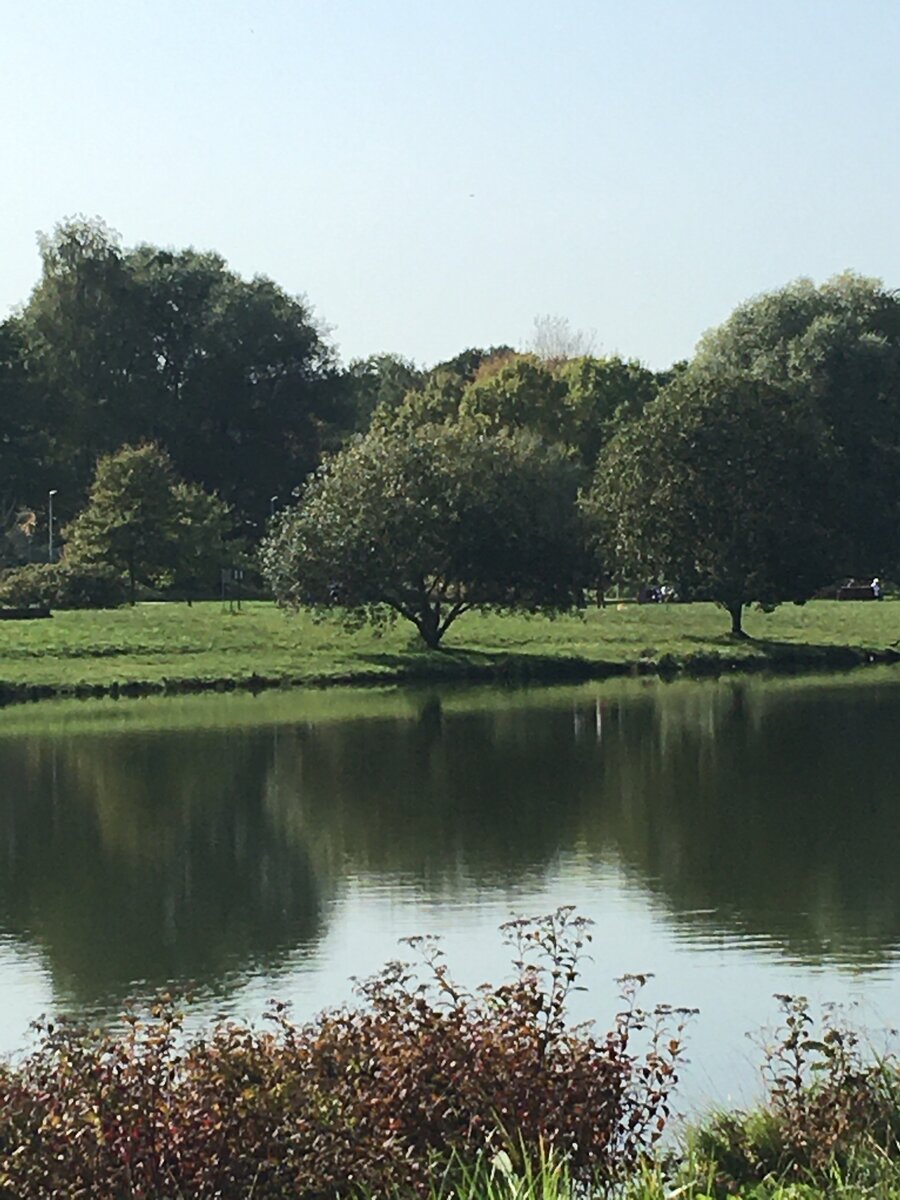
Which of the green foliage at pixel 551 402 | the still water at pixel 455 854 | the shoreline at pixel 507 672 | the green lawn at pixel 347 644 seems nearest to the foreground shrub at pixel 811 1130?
the still water at pixel 455 854

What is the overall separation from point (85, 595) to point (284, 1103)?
59405 millimetres

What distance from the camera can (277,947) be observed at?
17875 mm

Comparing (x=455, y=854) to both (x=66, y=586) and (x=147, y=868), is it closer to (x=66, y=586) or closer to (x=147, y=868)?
(x=147, y=868)

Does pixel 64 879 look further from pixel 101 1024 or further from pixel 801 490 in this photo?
pixel 801 490

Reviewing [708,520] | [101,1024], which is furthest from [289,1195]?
[708,520]

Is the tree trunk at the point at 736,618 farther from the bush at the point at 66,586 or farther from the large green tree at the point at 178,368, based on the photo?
the large green tree at the point at 178,368

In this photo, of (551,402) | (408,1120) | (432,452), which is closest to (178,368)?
(551,402)

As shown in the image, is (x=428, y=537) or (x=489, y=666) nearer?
(x=489, y=666)

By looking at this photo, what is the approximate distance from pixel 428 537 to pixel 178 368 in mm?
44403

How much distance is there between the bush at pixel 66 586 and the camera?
65.2m

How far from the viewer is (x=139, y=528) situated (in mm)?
71938

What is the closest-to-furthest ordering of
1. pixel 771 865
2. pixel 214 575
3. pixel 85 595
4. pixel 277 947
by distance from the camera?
pixel 277 947, pixel 771 865, pixel 85 595, pixel 214 575

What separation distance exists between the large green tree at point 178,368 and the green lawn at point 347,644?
2791 cm

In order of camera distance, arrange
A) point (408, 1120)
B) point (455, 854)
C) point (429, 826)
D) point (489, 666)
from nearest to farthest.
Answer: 1. point (408, 1120)
2. point (455, 854)
3. point (429, 826)
4. point (489, 666)
